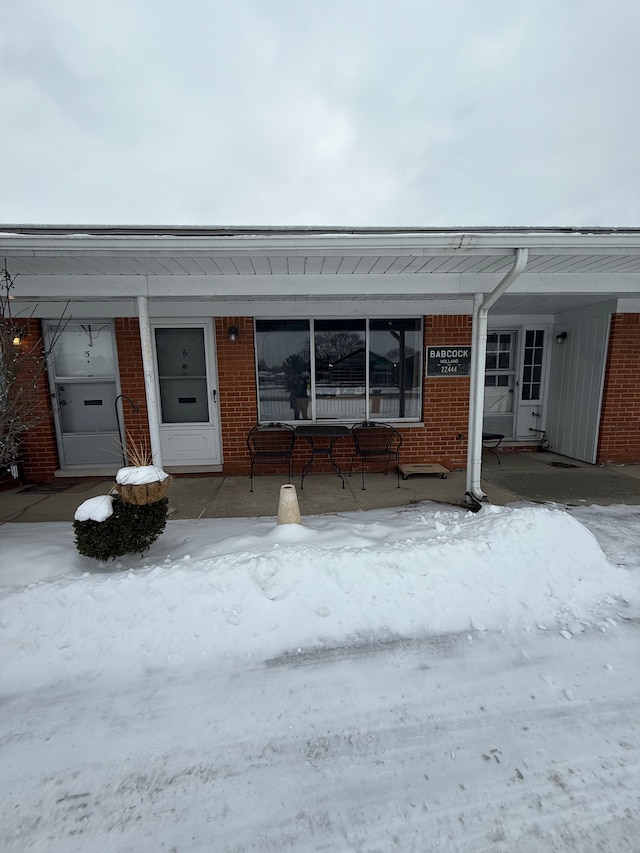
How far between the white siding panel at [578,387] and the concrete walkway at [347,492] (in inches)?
22.2

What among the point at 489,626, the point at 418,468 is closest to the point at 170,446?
the point at 418,468

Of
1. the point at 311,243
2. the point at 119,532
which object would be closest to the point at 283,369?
the point at 311,243

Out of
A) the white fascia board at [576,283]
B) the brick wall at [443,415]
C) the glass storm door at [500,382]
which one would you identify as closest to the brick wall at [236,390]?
the brick wall at [443,415]

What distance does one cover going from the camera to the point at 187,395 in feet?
20.2

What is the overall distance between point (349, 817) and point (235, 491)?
4.00 meters

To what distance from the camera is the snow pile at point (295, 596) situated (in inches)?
95.7

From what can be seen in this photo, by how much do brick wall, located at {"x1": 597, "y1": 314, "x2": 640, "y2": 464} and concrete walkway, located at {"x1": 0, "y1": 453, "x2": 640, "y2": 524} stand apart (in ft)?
1.16

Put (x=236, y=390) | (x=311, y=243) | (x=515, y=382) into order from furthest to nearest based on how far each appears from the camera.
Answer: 1. (x=515, y=382)
2. (x=236, y=390)
3. (x=311, y=243)

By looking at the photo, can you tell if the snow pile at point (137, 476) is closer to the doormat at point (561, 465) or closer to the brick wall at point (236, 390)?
the brick wall at point (236, 390)

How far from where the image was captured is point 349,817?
151 centimetres

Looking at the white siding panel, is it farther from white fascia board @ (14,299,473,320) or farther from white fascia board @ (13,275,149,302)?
white fascia board @ (13,275,149,302)

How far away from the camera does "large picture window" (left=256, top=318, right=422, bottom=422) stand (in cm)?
615

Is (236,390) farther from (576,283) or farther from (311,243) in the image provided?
(576,283)

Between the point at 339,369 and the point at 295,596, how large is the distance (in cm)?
411
